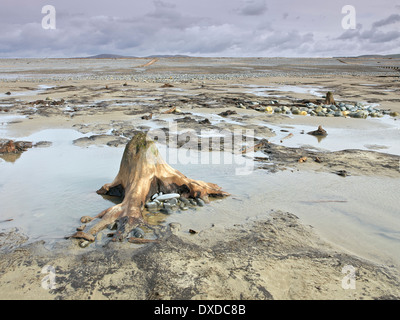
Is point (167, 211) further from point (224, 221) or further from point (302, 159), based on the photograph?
point (302, 159)

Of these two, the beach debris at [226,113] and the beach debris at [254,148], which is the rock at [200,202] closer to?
the beach debris at [254,148]

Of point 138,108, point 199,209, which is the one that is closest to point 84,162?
point 199,209

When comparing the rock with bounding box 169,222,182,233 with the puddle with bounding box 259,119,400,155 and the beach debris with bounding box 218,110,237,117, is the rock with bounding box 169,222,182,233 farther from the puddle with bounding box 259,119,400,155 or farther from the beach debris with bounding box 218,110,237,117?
the beach debris with bounding box 218,110,237,117

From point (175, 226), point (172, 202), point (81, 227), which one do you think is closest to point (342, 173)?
point (172, 202)

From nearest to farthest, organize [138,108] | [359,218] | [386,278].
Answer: [386,278] < [359,218] < [138,108]

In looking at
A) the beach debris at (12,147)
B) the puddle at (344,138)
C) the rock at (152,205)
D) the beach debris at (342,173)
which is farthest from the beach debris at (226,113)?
the rock at (152,205)

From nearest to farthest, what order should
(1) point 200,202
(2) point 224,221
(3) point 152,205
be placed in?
(2) point 224,221 < (3) point 152,205 < (1) point 200,202

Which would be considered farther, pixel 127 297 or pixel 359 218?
pixel 359 218

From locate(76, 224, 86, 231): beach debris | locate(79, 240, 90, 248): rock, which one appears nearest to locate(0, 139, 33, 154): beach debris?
locate(76, 224, 86, 231): beach debris

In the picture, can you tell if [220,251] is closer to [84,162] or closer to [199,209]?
[199,209]

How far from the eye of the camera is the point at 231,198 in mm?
5031

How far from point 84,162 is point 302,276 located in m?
5.13

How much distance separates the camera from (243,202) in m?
4.89

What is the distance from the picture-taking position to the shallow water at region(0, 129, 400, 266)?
4.05m
